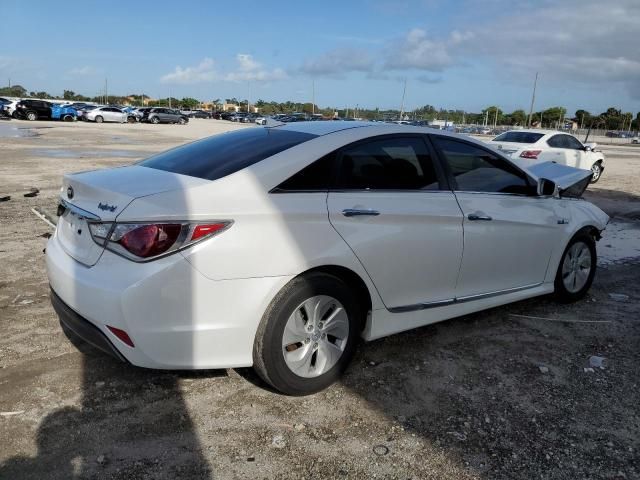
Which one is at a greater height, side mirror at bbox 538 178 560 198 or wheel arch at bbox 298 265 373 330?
side mirror at bbox 538 178 560 198

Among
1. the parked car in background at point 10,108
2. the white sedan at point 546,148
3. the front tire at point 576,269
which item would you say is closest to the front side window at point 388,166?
the front tire at point 576,269

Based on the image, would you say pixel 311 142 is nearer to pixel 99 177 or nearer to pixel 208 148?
pixel 208 148

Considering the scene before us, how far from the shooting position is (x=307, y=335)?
11.1ft

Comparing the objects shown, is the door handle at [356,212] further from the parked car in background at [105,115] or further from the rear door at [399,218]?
the parked car in background at [105,115]

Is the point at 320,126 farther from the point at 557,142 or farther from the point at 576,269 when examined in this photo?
the point at 557,142

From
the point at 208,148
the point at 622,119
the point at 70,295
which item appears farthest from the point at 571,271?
the point at 622,119

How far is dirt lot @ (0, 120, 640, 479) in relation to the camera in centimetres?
284

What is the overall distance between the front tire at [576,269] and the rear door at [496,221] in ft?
1.14

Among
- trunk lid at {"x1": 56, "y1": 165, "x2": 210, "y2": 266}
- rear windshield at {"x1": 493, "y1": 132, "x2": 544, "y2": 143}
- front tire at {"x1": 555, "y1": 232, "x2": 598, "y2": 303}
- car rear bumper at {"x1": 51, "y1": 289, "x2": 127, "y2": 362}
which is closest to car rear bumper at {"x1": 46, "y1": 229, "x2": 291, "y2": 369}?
car rear bumper at {"x1": 51, "y1": 289, "x2": 127, "y2": 362}

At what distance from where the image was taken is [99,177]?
3465mm

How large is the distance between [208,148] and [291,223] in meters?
1.15

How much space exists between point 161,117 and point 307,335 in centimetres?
5551

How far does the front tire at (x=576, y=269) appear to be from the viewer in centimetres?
520

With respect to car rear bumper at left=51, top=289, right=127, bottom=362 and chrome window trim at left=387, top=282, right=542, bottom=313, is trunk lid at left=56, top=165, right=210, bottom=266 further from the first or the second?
chrome window trim at left=387, top=282, right=542, bottom=313
